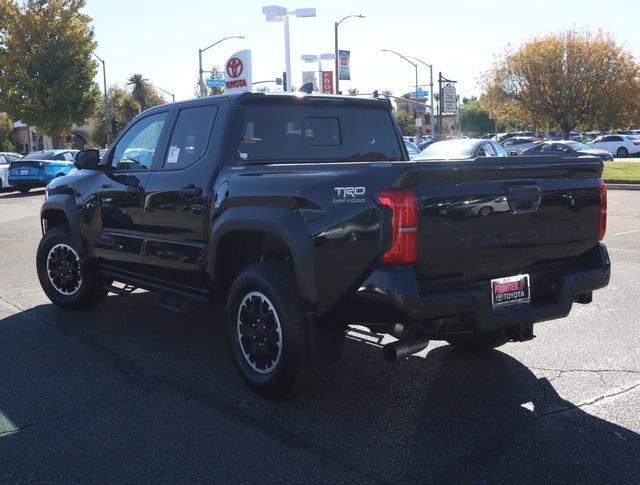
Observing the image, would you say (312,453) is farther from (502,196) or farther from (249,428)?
(502,196)

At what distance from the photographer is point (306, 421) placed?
4180 millimetres

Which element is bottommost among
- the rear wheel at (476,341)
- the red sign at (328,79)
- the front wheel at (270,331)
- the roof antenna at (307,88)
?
the rear wheel at (476,341)

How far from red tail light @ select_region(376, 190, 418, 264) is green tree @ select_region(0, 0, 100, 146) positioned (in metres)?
37.1

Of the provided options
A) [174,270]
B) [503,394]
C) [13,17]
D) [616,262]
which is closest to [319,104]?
[174,270]

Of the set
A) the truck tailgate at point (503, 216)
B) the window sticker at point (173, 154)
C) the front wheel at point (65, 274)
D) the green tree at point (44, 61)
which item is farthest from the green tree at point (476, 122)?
the truck tailgate at point (503, 216)

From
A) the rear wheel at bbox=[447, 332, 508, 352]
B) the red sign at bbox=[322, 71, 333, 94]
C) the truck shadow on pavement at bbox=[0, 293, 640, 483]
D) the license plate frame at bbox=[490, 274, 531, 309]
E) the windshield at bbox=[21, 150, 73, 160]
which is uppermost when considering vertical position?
the red sign at bbox=[322, 71, 333, 94]

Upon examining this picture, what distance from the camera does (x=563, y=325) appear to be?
6203mm

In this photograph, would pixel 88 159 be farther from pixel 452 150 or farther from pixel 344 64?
pixel 344 64

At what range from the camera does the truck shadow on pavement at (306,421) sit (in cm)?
353

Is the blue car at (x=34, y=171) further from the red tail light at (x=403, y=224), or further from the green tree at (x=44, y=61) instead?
the red tail light at (x=403, y=224)

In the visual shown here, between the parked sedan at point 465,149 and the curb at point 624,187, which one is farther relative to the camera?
the curb at point 624,187

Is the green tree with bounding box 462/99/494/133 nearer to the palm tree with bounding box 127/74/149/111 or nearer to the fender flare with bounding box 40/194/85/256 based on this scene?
the palm tree with bounding box 127/74/149/111

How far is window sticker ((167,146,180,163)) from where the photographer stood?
5.48 m

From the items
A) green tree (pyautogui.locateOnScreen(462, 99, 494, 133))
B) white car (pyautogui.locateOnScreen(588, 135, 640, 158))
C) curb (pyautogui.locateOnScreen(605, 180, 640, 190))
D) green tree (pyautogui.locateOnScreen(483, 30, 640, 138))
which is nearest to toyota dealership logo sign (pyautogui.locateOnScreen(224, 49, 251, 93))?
curb (pyautogui.locateOnScreen(605, 180, 640, 190))
